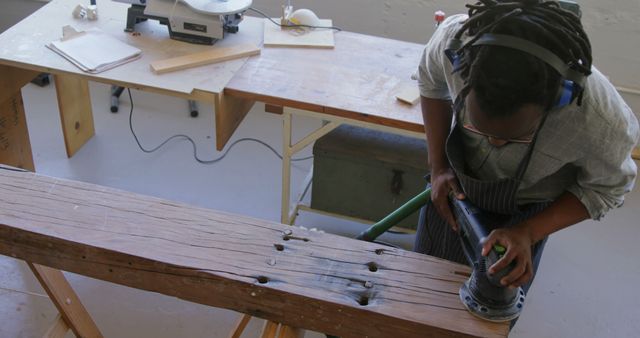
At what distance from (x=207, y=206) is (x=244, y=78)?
788 millimetres

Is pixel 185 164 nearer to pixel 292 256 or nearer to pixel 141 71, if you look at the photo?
pixel 141 71

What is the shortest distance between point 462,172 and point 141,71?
128 cm

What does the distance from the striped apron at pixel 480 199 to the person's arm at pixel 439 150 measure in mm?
64

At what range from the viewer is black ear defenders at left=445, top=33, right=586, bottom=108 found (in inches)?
38.9

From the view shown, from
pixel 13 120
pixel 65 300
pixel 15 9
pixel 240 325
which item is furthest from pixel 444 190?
pixel 15 9

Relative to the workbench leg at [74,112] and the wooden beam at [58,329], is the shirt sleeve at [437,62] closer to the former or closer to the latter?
the wooden beam at [58,329]

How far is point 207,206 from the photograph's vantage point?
2727mm

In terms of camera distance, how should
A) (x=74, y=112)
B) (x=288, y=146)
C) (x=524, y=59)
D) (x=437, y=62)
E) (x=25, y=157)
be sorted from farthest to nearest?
1. (x=74, y=112)
2. (x=25, y=157)
3. (x=288, y=146)
4. (x=437, y=62)
5. (x=524, y=59)

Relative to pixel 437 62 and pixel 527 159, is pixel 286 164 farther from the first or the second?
pixel 527 159

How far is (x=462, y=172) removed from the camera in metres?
1.40

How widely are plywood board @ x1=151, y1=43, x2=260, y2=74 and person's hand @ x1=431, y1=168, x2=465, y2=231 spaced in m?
1.05

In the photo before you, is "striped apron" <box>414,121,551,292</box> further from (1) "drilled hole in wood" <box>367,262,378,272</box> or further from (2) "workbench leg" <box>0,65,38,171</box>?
(2) "workbench leg" <box>0,65,38,171</box>

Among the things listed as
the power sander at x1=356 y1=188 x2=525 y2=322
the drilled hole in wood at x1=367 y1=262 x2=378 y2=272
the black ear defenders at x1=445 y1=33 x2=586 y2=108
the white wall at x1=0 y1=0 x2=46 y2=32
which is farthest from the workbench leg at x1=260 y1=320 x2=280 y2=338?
the white wall at x1=0 y1=0 x2=46 y2=32

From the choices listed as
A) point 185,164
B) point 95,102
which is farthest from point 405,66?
point 95,102
